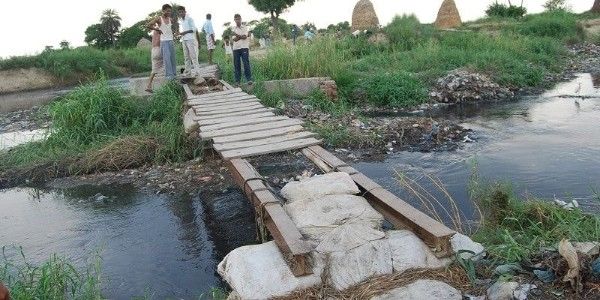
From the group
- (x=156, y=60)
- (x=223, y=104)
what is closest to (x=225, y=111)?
(x=223, y=104)

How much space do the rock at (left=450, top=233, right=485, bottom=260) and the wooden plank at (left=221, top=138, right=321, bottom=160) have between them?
1.92 meters

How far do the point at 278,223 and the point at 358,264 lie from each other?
53 centimetres

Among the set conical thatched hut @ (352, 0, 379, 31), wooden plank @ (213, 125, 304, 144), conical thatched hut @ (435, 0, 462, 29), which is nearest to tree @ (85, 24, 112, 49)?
conical thatched hut @ (352, 0, 379, 31)

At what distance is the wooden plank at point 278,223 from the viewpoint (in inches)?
93.9

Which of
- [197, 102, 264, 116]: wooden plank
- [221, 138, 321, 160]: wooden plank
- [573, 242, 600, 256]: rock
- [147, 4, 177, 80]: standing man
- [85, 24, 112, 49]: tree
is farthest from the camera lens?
[85, 24, 112, 49]: tree

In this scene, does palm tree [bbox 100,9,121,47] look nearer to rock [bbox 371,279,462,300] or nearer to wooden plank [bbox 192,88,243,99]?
wooden plank [bbox 192,88,243,99]

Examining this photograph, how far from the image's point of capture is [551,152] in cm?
582

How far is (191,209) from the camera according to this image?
508 centimetres

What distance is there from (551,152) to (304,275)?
4.42 m

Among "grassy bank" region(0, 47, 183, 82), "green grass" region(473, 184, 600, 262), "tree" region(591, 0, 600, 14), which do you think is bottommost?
"green grass" region(473, 184, 600, 262)

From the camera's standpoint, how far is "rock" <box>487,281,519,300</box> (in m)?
2.18

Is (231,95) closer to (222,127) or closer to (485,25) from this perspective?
(222,127)

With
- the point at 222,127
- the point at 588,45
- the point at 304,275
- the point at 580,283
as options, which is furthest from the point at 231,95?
the point at 588,45

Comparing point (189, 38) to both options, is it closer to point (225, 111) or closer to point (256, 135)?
point (225, 111)
